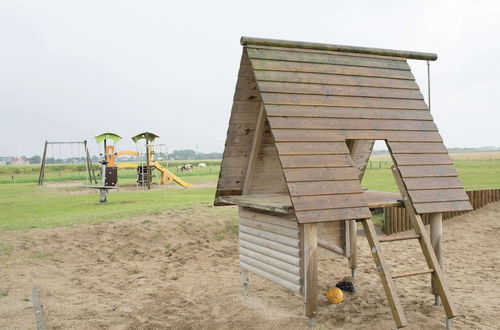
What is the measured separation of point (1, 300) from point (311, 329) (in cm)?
477

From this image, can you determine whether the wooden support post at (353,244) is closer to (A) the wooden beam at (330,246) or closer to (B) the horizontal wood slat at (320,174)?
(A) the wooden beam at (330,246)

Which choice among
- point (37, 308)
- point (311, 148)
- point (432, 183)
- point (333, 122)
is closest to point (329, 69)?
point (333, 122)

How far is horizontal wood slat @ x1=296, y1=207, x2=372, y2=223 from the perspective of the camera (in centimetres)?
496

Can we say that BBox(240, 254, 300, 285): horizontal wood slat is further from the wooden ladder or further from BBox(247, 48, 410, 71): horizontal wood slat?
BBox(247, 48, 410, 71): horizontal wood slat

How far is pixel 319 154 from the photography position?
547cm

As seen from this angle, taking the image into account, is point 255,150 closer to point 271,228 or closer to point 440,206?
point 271,228

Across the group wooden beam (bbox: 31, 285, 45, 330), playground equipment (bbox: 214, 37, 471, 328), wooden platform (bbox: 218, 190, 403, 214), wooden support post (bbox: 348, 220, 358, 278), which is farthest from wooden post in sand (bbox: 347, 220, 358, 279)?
wooden beam (bbox: 31, 285, 45, 330)

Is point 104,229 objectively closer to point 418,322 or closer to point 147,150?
point 418,322

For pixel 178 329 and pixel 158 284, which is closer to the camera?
pixel 178 329

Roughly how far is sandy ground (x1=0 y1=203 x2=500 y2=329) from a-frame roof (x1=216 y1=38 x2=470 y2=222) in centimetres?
178

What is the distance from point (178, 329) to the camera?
6.05 meters

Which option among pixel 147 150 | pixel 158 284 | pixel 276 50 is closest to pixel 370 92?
pixel 276 50

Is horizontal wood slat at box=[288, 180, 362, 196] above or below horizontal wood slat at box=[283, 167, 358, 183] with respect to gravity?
below

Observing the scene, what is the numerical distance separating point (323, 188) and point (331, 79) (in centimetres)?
176
